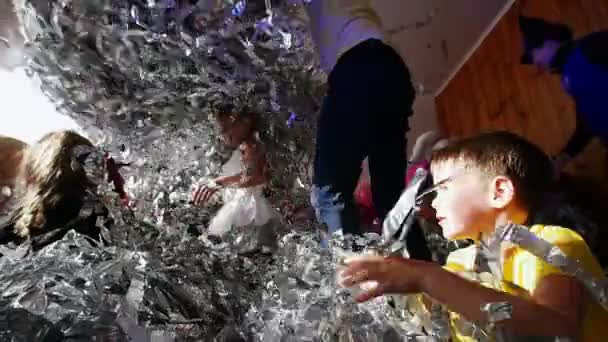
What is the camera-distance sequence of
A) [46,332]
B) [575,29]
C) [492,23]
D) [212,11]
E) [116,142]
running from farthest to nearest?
[492,23]
[575,29]
[116,142]
[212,11]
[46,332]

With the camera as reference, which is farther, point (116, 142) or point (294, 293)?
point (116, 142)

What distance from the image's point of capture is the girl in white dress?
0.61 meters

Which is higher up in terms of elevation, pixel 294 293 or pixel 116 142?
pixel 116 142

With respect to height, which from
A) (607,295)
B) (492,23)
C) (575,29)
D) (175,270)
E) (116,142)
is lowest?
(607,295)

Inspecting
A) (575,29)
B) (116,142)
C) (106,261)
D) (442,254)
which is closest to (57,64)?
(116,142)

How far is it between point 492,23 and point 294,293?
172 cm

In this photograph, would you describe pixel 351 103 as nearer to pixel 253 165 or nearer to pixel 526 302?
pixel 253 165

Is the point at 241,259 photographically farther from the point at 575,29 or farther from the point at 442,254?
the point at 575,29

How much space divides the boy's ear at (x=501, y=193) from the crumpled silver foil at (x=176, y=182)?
0.66 feet

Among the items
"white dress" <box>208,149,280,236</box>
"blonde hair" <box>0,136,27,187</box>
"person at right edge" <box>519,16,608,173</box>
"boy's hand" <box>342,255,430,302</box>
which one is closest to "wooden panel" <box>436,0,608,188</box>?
"person at right edge" <box>519,16,608,173</box>

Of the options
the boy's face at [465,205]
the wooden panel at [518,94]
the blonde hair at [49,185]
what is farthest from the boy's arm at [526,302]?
the wooden panel at [518,94]

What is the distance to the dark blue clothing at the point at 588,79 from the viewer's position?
107 centimetres

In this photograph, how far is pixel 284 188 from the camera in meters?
0.65

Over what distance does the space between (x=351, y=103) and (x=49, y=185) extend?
388 mm
